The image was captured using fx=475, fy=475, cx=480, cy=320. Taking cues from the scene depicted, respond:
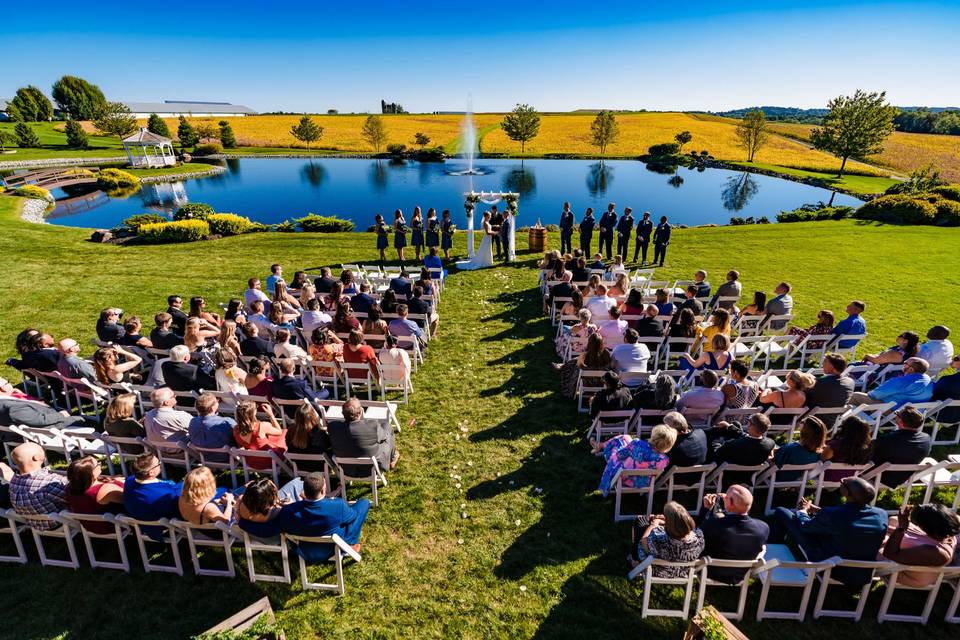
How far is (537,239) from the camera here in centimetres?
1703

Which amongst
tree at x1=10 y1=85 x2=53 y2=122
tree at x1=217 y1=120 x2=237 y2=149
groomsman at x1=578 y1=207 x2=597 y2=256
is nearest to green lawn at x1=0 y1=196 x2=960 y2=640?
groomsman at x1=578 y1=207 x2=597 y2=256

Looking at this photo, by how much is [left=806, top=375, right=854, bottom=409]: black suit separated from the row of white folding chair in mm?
5903

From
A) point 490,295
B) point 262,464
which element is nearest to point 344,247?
point 490,295

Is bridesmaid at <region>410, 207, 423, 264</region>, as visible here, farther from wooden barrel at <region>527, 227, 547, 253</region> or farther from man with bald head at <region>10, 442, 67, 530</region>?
man with bald head at <region>10, 442, 67, 530</region>

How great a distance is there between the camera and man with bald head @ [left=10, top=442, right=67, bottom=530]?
4754 millimetres

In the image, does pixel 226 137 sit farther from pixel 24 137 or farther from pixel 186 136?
pixel 24 137

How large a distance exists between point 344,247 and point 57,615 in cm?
1504

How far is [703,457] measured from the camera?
534 centimetres

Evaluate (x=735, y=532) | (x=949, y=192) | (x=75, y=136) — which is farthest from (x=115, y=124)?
(x=949, y=192)

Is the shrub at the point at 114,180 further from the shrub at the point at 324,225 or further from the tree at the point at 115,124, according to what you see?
the tree at the point at 115,124

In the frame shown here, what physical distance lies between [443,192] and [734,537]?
39.2 metres

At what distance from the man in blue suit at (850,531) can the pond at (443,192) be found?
24.0 meters

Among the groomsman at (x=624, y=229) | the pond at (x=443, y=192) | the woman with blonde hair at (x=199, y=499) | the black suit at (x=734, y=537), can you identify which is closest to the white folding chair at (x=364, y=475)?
the woman with blonde hair at (x=199, y=499)

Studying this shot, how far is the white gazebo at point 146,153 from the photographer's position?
50.0 m
